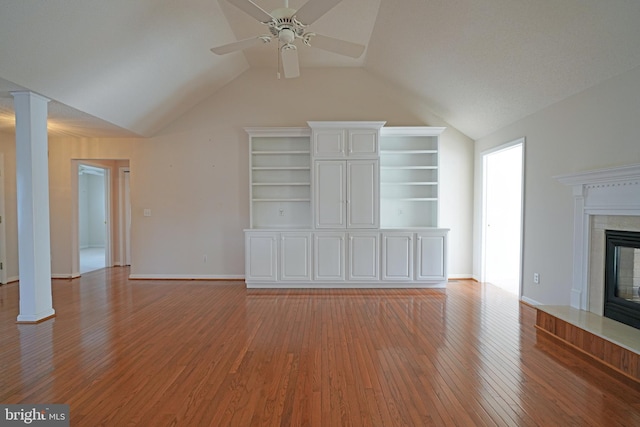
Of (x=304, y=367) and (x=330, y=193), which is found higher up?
(x=330, y=193)

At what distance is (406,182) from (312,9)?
3460 mm

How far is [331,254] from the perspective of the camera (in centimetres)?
480

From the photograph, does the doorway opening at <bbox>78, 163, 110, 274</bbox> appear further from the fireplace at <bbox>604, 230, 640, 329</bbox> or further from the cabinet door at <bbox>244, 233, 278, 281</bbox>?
the fireplace at <bbox>604, 230, 640, 329</bbox>

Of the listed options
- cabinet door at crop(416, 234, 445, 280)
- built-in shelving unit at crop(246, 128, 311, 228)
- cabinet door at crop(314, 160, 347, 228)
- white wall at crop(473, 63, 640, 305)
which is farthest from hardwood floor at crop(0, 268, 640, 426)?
built-in shelving unit at crop(246, 128, 311, 228)

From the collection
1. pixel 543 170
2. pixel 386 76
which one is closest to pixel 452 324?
pixel 543 170

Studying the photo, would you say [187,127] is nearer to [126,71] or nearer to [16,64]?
[126,71]

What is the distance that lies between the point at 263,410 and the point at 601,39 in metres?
3.75

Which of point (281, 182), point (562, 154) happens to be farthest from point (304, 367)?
point (562, 154)

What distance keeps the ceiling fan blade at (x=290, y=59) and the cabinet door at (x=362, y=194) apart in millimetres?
1757

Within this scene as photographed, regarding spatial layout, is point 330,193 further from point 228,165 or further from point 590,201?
point 590,201

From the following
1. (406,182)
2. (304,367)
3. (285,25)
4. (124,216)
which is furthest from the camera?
(124,216)

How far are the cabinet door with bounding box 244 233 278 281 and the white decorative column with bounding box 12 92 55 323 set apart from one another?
94.6 inches
